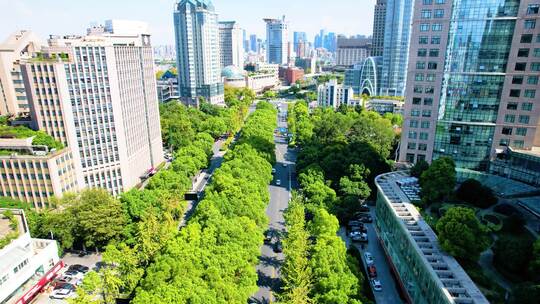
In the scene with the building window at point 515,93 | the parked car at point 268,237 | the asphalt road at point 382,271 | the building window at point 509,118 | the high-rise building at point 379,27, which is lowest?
the asphalt road at point 382,271

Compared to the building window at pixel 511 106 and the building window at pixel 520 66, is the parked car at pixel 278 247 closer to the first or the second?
the building window at pixel 511 106

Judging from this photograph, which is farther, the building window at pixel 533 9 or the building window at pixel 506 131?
the building window at pixel 506 131

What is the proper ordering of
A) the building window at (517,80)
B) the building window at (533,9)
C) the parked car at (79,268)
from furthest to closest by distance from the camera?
the building window at (517,80) → the building window at (533,9) → the parked car at (79,268)

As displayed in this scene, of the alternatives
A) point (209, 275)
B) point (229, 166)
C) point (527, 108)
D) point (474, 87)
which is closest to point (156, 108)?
point (229, 166)

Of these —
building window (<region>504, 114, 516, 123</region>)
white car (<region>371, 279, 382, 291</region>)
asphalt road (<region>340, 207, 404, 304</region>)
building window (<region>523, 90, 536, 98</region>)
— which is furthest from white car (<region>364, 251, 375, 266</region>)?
building window (<region>523, 90, 536, 98</region>)

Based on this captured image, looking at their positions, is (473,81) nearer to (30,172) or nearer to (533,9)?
A: (533,9)

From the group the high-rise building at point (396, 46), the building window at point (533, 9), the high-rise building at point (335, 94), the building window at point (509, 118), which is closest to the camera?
the building window at point (533, 9)


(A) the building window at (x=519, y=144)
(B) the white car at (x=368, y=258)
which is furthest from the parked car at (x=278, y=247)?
(A) the building window at (x=519, y=144)

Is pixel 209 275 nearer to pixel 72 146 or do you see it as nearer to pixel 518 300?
pixel 518 300
